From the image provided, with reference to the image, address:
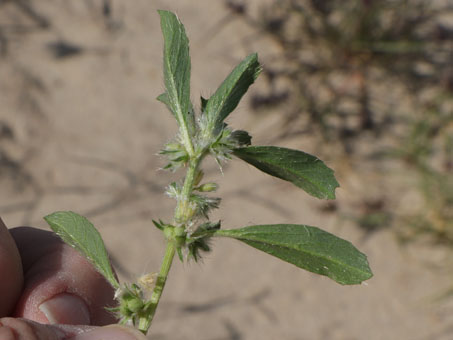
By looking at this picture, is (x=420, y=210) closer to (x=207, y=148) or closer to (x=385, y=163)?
(x=385, y=163)

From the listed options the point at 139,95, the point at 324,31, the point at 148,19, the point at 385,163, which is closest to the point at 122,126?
the point at 139,95

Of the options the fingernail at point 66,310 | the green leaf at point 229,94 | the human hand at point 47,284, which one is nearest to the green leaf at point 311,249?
the green leaf at point 229,94

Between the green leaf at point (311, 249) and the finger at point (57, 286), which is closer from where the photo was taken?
the green leaf at point (311, 249)

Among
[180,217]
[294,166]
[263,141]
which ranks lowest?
[180,217]

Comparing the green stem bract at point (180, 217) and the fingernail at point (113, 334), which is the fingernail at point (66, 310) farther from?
the green stem bract at point (180, 217)

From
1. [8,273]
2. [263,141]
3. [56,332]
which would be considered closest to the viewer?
[56,332]

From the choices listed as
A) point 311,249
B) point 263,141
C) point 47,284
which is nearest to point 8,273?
point 47,284

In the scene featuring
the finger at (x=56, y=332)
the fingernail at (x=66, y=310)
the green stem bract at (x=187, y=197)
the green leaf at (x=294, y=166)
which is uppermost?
the green leaf at (x=294, y=166)

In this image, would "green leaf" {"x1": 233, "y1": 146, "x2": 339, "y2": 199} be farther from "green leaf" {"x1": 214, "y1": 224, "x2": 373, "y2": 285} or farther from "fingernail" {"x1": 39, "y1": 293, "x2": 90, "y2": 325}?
"fingernail" {"x1": 39, "y1": 293, "x2": 90, "y2": 325}

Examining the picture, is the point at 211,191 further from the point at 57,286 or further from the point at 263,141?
the point at 263,141
